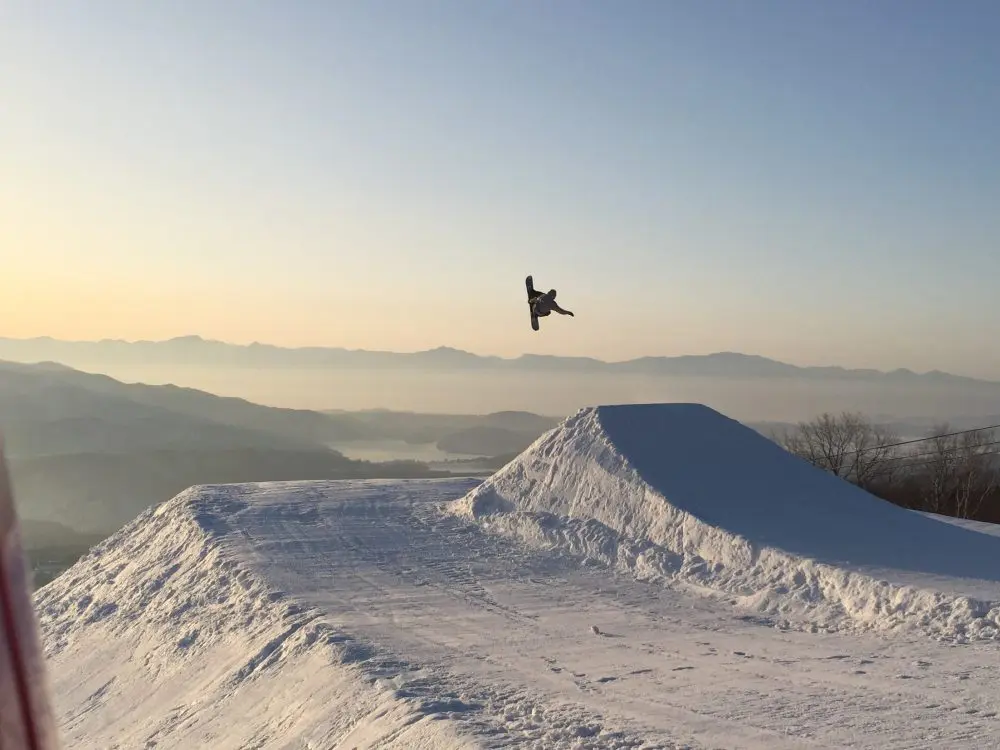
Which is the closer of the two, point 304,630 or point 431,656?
point 431,656

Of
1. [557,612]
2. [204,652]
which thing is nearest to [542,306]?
[557,612]

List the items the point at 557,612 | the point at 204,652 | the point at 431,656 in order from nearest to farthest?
the point at 431,656
the point at 557,612
the point at 204,652

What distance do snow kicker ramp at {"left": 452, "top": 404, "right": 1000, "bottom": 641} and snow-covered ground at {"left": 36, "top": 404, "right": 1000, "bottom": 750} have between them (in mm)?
56

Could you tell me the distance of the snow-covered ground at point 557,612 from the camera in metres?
9.22

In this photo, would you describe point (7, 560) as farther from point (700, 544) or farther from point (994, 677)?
point (700, 544)

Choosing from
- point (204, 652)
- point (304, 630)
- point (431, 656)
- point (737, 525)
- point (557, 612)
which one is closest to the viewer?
point (431, 656)

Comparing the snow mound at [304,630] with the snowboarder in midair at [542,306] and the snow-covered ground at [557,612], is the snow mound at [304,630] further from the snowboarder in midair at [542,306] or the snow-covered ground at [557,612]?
the snowboarder in midair at [542,306]

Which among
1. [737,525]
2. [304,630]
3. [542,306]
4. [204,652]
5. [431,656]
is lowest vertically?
[204,652]

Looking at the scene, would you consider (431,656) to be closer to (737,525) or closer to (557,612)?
(557,612)

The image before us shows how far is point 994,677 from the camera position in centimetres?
962

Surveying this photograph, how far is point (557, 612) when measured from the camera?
549 inches

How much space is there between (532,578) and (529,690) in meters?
6.05

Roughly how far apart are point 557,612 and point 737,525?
4.40 meters

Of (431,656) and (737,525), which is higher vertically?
(737,525)
